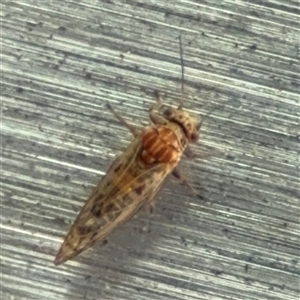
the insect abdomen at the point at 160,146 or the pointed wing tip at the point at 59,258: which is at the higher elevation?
the insect abdomen at the point at 160,146

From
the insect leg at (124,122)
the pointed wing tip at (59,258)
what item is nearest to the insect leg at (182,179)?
the insect leg at (124,122)

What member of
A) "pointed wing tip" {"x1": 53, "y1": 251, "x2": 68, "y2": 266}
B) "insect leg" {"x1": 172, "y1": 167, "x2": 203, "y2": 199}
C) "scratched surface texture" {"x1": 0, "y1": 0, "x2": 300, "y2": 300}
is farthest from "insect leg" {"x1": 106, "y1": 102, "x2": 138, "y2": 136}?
"pointed wing tip" {"x1": 53, "y1": 251, "x2": 68, "y2": 266}

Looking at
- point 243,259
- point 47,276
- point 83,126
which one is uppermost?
point 83,126

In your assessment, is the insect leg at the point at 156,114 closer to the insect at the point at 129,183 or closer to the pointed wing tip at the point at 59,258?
the insect at the point at 129,183

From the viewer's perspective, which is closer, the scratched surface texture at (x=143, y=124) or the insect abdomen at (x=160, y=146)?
the insect abdomen at (x=160, y=146)

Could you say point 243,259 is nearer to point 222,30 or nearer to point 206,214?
point 206,214

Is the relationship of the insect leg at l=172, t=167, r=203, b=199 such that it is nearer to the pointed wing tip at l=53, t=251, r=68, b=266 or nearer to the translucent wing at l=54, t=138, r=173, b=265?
the translucent wing at l=54, t=138, r=173, b=265

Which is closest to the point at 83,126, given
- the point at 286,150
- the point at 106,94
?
the point at 106,94
